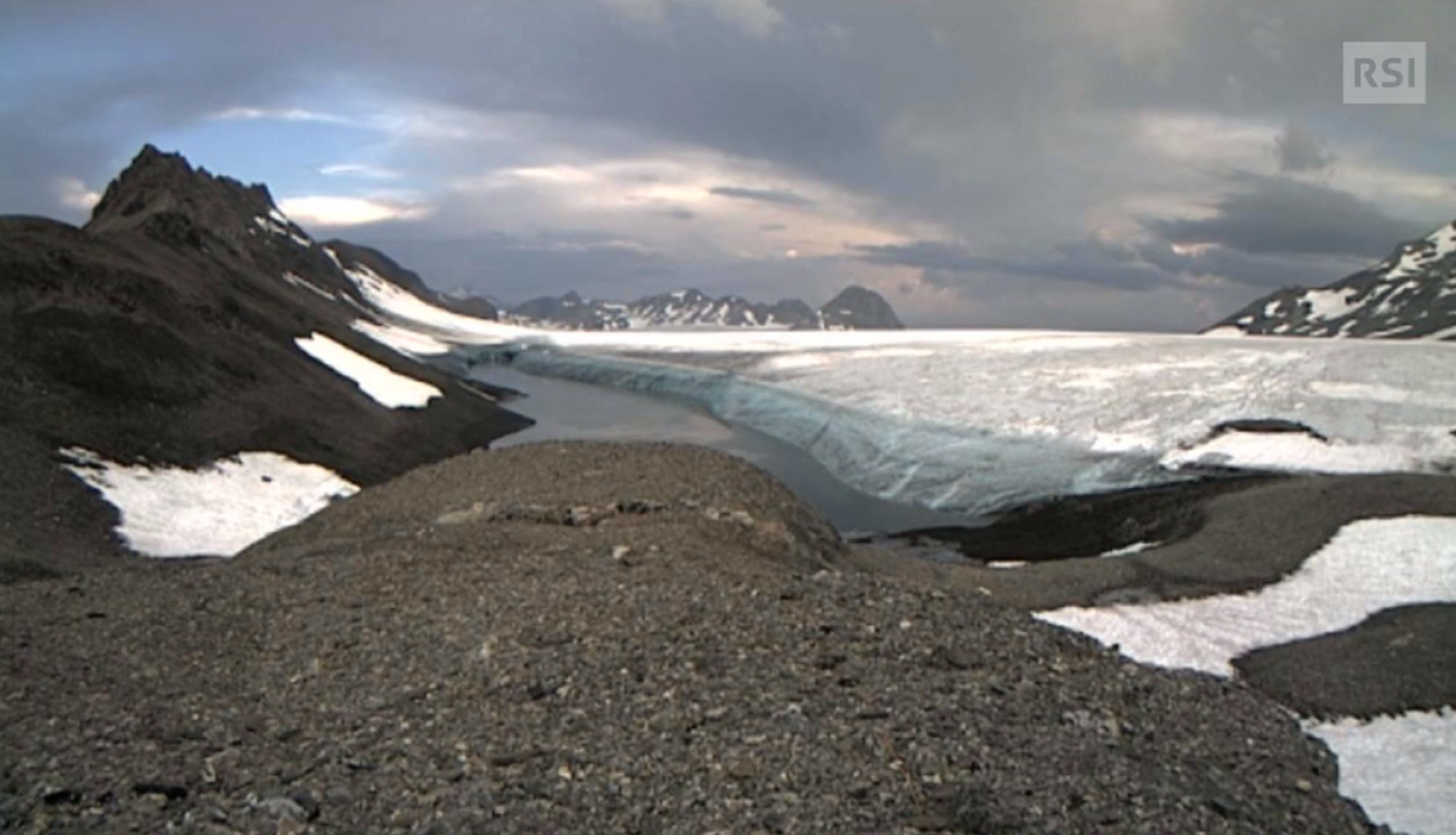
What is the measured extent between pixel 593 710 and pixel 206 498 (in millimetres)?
20996

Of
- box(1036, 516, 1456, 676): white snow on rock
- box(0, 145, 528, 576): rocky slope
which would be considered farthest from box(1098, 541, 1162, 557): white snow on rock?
box(0, 145, 528, 576): rocky slope

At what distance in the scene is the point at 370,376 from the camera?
49.8 metres

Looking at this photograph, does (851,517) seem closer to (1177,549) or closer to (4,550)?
(1177,549)

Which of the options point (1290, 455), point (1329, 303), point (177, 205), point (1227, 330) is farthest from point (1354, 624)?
point (1227, 330)

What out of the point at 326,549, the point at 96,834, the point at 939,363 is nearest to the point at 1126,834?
the point at 96,834

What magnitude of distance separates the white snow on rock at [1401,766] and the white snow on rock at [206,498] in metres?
19.7

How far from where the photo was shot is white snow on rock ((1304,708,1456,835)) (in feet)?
37.3

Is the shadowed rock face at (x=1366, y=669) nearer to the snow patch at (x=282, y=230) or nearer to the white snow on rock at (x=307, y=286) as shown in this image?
the white snow on rock at (x=307, y=286)

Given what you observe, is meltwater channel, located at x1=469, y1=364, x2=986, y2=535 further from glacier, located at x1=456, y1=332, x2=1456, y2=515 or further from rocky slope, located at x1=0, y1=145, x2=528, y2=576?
rocky slope, located at x1=0, y1=145, x2=528, y2=576

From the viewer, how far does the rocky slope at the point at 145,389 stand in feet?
76.4

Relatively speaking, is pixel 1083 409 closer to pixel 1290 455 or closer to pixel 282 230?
pixel 1290 455

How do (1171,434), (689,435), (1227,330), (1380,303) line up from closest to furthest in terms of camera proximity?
(1171,434) < (689,435) < (1380,303) < (1227,330)

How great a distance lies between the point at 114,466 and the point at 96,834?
2248 centimetres

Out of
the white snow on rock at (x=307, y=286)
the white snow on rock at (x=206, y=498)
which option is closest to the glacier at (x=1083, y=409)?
the white snow on rock at (x=206, y=498)
